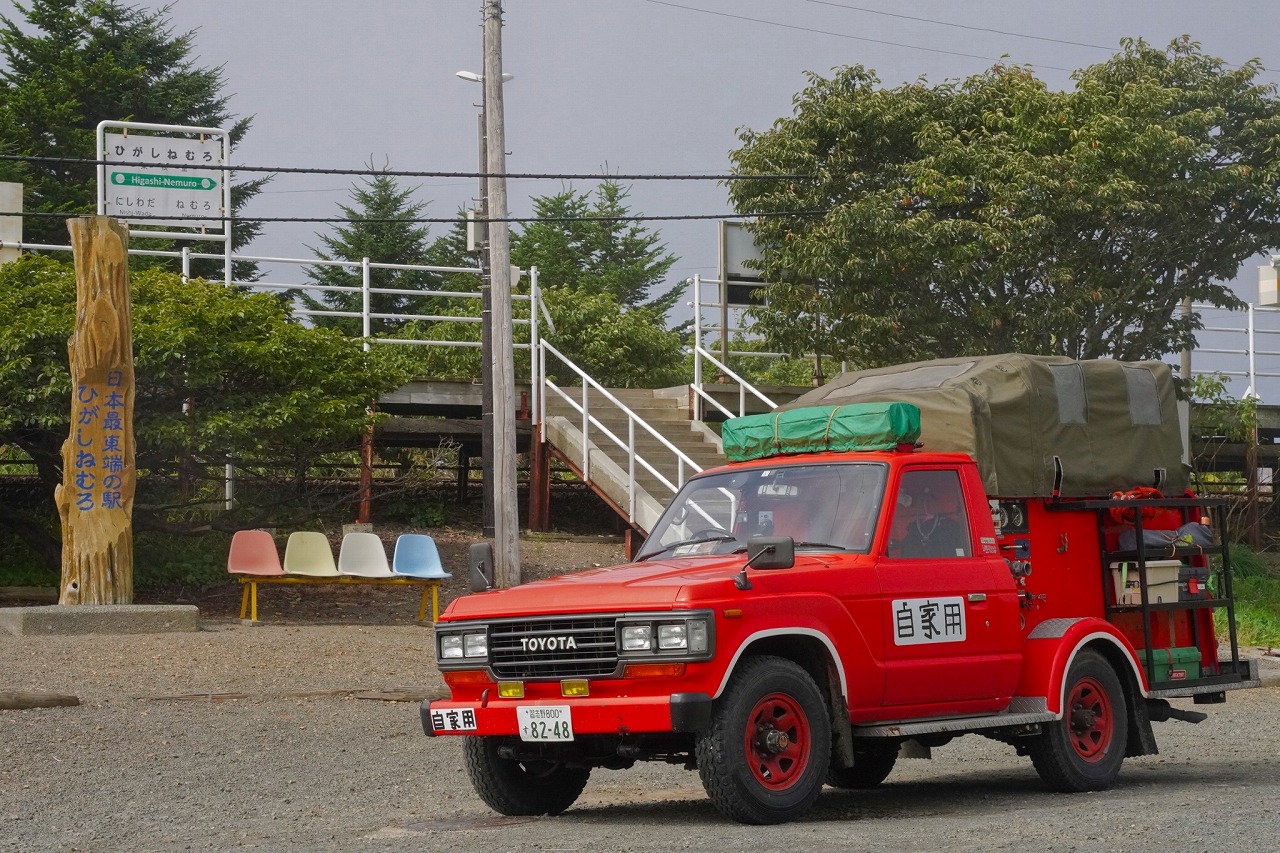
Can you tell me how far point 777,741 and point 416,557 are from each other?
38.0ft

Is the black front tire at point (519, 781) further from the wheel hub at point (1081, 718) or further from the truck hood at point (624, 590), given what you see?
the wheel hub at point (1081, 718)

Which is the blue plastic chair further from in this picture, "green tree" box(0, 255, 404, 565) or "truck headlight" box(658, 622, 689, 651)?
"truck headlight" box(658, 622, 689, 651)

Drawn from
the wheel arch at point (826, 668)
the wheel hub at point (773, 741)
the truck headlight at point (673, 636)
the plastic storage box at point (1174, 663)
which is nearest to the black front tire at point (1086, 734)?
the plastic storage box at point (1174, 663)

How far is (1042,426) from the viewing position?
9812 millimetres

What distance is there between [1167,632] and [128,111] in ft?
119

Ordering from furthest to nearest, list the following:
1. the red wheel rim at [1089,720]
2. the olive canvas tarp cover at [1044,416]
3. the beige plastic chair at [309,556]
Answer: the beige plastic chair at [309,556] < the olive canvas tarp cover at [1044,416] < the red wheel rim at [1089,720]

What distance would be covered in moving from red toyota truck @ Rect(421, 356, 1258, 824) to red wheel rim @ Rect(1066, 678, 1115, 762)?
0.5 inches

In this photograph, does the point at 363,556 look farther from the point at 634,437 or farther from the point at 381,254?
the point at 381,254

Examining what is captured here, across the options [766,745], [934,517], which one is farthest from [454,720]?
[934,517]

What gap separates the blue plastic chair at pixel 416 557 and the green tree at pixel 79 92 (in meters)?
21.9

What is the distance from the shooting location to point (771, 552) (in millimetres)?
7676

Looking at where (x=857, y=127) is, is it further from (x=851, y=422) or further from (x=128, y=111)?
(x=128, y=111)

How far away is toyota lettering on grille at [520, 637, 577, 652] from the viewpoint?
783 centimetres

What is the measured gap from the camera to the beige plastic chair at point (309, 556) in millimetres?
17859
